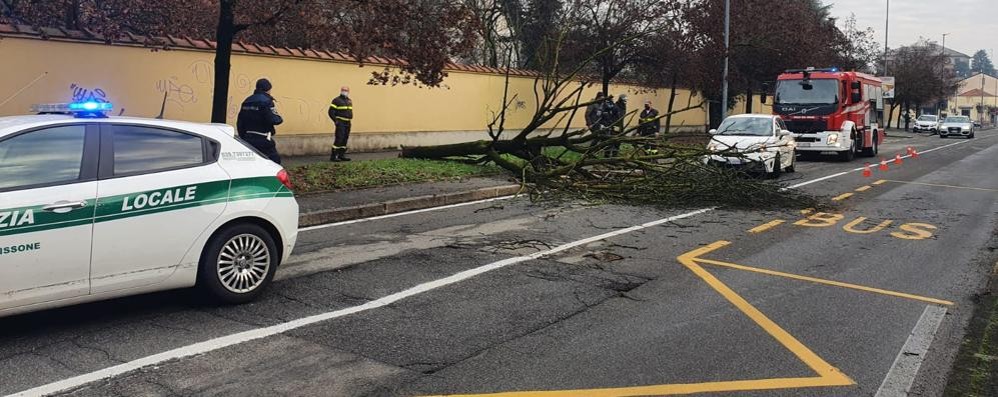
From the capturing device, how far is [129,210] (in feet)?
16.6

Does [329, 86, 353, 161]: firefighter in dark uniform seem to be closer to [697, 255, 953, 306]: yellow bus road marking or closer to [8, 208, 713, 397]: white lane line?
[8, 208, 713, 397]: white lane line

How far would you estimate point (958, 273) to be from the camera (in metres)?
7.61

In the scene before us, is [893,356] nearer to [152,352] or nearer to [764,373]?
[764,373]

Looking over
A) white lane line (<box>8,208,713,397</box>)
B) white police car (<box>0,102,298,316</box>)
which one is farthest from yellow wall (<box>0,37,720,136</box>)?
white lane line (<box>8,208,713,397</box>)

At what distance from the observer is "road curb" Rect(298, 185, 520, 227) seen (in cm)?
1028

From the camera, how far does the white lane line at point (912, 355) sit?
14.6 feet

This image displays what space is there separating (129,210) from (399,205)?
21.7 ft

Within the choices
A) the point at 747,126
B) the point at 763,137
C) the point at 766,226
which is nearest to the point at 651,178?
the point at 766,226

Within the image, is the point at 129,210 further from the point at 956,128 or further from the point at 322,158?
the point at 956,128

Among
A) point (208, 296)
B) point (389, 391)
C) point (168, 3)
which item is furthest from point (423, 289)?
point (168, 3)

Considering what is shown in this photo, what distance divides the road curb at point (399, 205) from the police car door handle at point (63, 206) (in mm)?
5115

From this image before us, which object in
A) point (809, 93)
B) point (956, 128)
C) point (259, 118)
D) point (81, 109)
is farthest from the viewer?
point (956, 128)

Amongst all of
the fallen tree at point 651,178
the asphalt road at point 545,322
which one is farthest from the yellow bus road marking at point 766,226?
Answer: the fallen tree at point 651,178

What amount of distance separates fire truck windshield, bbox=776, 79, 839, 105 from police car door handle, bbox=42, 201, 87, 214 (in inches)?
885
